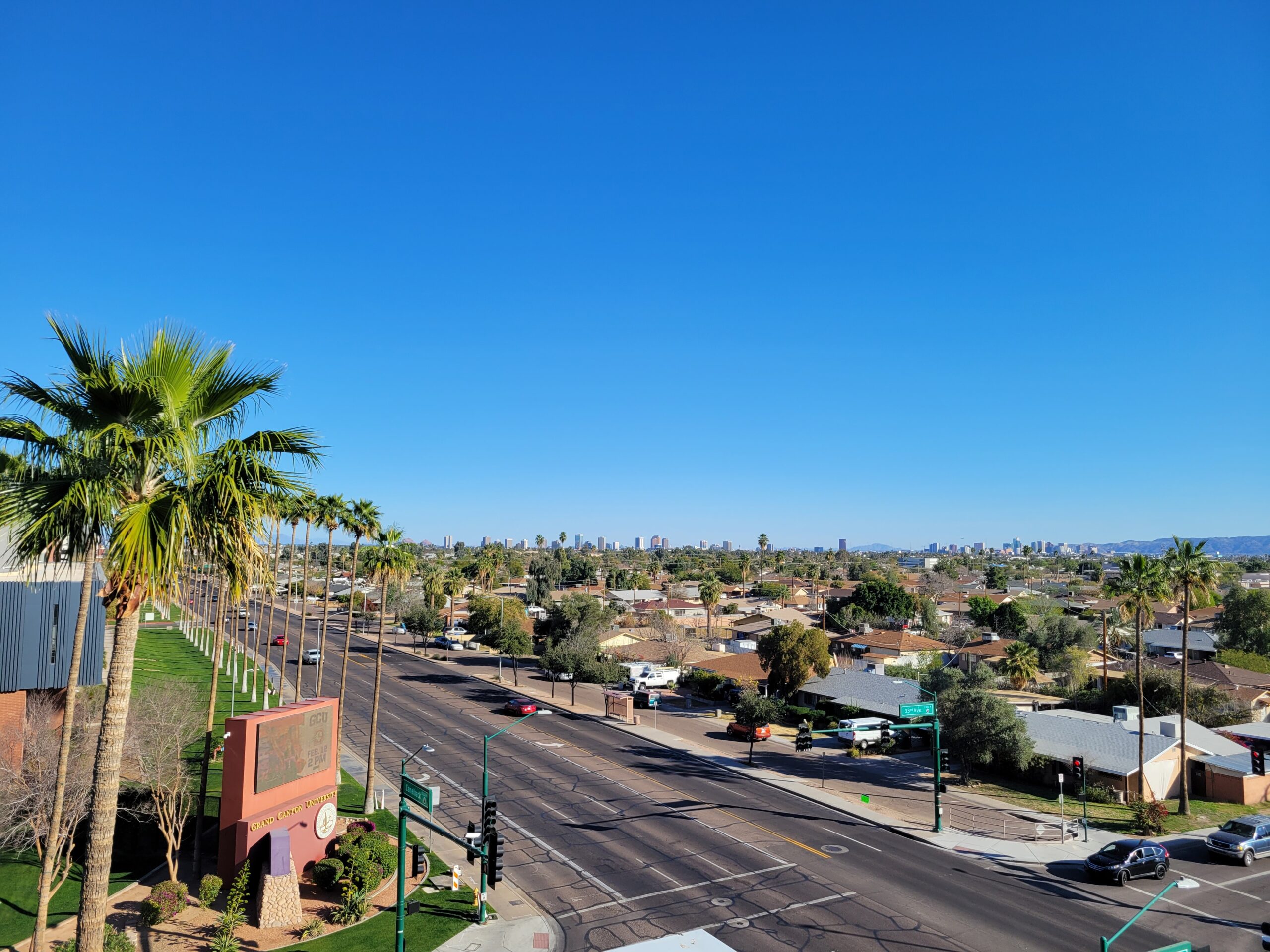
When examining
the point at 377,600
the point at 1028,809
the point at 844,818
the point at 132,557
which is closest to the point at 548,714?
the point at 844,818

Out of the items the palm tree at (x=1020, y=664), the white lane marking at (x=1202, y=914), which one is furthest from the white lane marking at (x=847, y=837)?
the palm tree at (x=1020, y=664)

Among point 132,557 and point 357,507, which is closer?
point 132,557

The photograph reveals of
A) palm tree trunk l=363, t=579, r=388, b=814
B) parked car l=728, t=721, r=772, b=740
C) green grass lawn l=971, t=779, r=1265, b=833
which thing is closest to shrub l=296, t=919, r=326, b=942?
palm tree trunk l=363, t=579, r=388, b=814

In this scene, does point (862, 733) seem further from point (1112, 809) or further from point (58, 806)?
point (58, 806)

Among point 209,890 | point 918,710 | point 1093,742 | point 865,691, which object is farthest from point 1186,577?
point 209,890

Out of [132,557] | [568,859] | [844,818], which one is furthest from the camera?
[844,818]

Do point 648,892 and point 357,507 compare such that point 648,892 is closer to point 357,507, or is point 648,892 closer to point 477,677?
point 357,507

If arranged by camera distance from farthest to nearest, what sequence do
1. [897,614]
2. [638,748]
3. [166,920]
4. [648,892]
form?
[897,614] → [638,748] → [648,892] → [166,920]

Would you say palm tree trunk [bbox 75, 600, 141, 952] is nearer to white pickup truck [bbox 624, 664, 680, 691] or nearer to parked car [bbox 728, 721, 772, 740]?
parked car [bbox 728, 721, 772, 740]
